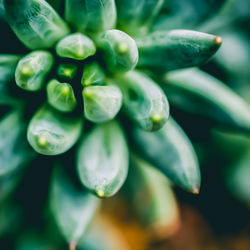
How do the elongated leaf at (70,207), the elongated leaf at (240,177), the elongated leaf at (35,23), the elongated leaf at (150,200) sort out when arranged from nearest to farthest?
the elongated leaf at (35,23), the elongated leaf at (70,207), the elongated leaf at (150,200), the elongated leaf at (240,177)

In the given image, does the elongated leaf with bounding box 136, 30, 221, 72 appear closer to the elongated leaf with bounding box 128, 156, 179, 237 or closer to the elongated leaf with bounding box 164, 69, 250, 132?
the elongated leaf with bounding box 164, 69, 250, 132

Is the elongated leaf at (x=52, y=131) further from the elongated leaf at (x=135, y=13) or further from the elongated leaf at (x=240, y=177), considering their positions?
the elongated leaf at (x=240, y=177)

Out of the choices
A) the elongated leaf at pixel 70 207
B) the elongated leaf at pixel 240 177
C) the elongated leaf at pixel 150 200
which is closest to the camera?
the elongated leaf at pixel 70 207

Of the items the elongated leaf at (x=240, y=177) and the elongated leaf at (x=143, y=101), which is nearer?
the elongated leaf at (x=143, y=101)

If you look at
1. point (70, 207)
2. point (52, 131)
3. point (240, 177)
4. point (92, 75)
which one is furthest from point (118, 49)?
point (240, 177)

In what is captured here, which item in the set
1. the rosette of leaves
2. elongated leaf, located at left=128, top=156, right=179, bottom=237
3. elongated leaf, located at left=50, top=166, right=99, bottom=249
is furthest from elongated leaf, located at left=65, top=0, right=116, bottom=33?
elongated leaf, located at left=128, top=156, right=179, bottom=237

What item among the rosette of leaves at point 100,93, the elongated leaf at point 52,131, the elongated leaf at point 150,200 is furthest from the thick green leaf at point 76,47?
the elongated leaf at point 150,200

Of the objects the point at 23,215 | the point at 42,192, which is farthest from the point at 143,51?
the point at 23,215

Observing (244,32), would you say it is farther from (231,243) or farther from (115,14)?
(231,243)
